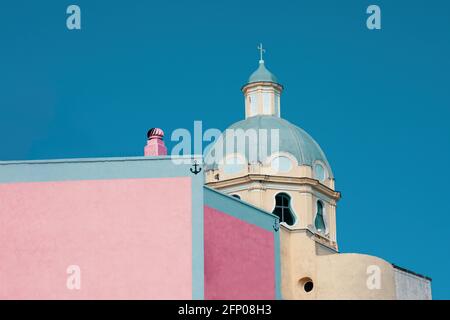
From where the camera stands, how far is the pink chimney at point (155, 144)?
3638 centimetres

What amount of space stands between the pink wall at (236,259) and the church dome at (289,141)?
799cm

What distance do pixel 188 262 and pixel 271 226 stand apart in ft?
17.6

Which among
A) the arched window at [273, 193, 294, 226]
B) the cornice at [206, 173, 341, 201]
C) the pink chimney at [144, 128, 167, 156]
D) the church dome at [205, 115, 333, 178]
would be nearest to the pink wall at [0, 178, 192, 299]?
the pink chimney at [144, 128, 167, 156]

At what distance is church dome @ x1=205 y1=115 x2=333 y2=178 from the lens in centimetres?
4553

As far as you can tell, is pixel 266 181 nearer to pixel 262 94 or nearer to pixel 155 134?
pixel 262 94

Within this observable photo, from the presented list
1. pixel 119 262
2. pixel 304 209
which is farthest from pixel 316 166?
pixel 119 262

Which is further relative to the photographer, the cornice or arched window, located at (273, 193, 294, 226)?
arched window, located at (273, 193, 294, 226)

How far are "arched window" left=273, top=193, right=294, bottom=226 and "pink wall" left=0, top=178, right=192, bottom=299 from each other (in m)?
11.5

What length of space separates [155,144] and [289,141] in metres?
10.4

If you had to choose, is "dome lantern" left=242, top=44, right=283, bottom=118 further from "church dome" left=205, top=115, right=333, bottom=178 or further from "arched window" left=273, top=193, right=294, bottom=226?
"arched window" left=273, top=193, right=294, bottom=226

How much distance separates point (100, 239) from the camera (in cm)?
3356

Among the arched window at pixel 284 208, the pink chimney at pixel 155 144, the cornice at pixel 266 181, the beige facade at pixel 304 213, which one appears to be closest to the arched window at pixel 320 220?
the beige facade at pixel 304 213
